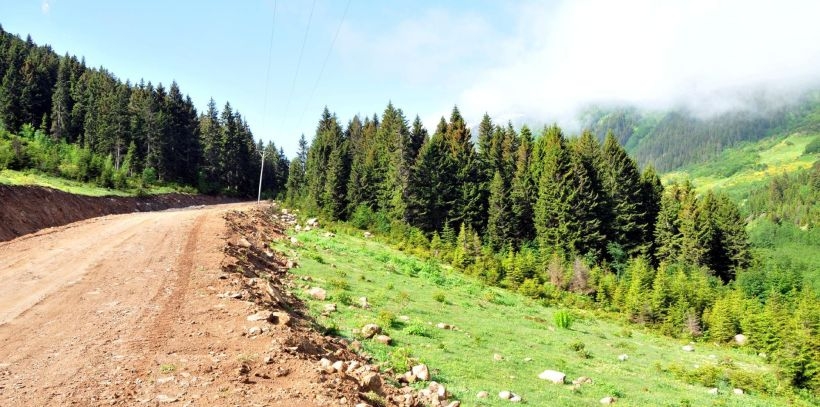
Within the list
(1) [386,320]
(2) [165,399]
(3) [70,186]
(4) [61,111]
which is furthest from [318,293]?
(4) [61,111]

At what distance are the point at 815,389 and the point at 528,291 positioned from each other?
2141 cm

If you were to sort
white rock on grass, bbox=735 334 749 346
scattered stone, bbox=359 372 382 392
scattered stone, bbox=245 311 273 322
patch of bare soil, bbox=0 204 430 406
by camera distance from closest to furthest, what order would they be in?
patch of bare soil, bbox=0 204 430 406 → scattered stone, bbox=359 372 382 392 → scattered stone, bbox=245 311 273 322 → white rock on grass, bbox=735 334 749 346

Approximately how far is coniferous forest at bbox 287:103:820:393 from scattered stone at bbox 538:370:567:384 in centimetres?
2764

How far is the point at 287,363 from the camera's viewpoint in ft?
31.1

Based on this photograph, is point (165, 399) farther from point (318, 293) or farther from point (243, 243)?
point (243, 243)

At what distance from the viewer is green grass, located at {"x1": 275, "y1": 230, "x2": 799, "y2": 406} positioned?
14.0m

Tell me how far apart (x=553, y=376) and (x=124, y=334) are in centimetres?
1302

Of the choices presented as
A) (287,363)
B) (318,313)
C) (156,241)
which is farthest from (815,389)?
(156,241)

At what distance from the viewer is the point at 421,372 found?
12117 millimetres

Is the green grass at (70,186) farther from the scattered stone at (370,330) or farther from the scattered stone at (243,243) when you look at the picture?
the scattered stone at (370,330)

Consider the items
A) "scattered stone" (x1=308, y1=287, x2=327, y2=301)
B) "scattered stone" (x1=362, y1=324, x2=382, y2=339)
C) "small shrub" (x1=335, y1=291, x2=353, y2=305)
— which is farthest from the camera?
"small shrub" (x1=335, y1=291, x2=353, y2=305)

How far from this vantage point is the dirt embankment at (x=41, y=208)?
2438 centimetres

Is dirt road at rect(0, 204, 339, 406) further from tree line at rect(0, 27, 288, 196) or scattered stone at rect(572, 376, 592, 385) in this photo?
tree line at rect(0, 27, 288, 196)

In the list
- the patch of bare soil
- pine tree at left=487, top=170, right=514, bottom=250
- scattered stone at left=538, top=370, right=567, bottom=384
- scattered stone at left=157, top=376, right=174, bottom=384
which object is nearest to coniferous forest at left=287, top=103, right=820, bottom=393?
pine tree at left=487, top=170, right=514, bottom=250
